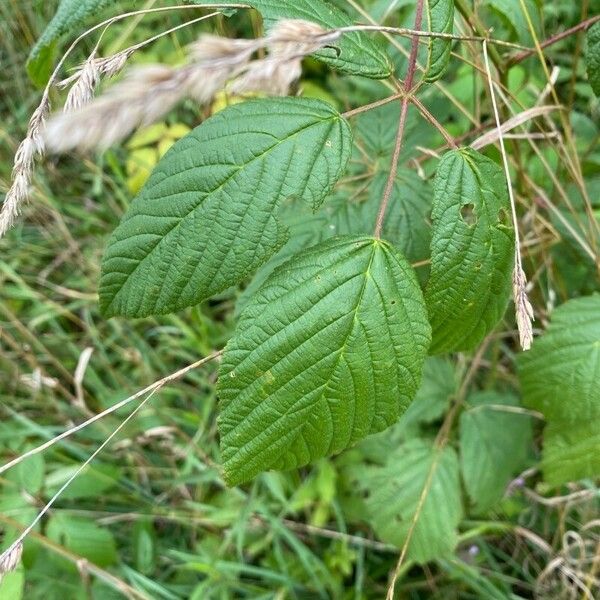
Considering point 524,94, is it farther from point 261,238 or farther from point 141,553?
point 141,553

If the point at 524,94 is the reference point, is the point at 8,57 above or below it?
above

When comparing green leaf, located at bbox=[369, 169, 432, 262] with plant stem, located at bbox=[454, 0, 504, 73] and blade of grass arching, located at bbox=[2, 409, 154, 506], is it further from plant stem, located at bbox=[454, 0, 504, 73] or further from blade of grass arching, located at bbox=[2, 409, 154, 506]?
blade of grass arching, located at bbox=[2, 409, 154, 506]

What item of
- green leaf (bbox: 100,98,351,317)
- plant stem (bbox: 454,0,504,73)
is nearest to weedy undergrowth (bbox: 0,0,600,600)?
green leaf (bbox: 100,98,351,317)

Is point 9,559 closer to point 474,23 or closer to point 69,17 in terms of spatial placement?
point 69,17

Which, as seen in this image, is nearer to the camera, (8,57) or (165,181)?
(165,181)

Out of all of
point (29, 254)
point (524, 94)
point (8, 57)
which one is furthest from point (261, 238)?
point (8, 57)

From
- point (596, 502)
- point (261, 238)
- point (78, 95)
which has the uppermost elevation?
point (78, 95)
